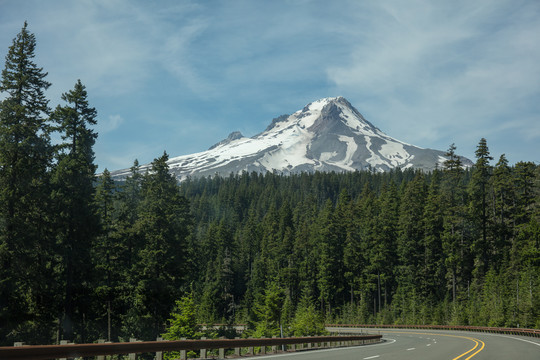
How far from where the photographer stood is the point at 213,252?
113 metres

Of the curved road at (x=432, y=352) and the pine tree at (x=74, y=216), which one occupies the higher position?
the pine tree at (x=74, y=216)

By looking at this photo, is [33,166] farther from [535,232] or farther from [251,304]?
[251,304]

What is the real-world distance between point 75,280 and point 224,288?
6942 cm

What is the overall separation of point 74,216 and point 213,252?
79.1 m

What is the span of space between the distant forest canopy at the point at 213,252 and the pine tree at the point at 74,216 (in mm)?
100

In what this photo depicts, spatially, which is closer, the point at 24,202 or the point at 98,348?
the point at 98,348

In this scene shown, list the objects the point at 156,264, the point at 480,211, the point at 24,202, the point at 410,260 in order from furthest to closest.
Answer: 1. the point at 410,260
2. the point at 480,211
3. the point at 156,264
4. the point at 24,202

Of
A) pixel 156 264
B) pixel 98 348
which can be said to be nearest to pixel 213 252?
pixel 156 264

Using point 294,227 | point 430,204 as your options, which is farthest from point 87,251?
point 294,227

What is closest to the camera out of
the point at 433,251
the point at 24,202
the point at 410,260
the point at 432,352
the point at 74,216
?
the point at 432,352

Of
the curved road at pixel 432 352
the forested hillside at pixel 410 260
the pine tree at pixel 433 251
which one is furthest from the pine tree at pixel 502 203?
the curved road at pixel 432 352

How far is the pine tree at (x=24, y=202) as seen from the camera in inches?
1112

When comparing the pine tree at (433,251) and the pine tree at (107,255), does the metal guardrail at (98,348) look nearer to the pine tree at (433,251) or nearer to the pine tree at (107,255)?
the pine tree at (107,255)

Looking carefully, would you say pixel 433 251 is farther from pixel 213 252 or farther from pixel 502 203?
pixel 213 252
